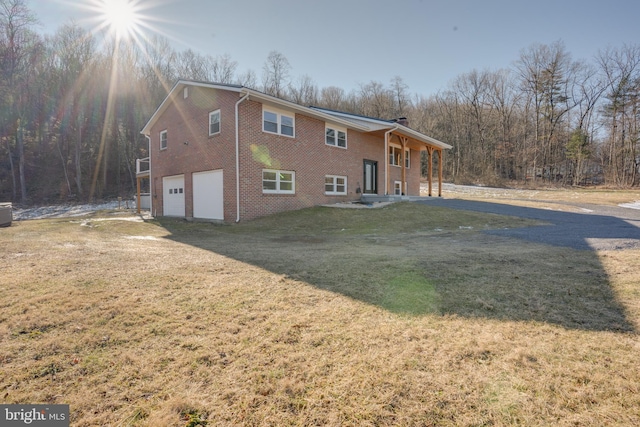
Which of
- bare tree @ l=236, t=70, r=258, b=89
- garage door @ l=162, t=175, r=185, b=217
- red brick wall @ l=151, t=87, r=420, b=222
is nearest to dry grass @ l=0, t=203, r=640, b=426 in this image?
red brick wall @ l=151, t=87, r=420, b=222

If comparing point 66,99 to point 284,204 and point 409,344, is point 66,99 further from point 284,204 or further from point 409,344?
point 409,344

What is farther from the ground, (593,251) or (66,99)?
(66,99)

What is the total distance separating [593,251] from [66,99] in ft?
127

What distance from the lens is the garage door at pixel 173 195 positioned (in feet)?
53.5

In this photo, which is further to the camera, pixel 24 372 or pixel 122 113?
pixel 122 113

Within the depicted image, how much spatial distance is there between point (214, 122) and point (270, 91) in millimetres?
27235

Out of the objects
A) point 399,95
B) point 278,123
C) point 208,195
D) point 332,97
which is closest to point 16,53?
point 208,195

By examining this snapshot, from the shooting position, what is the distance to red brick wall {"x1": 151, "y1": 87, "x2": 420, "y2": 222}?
12883 millimetres

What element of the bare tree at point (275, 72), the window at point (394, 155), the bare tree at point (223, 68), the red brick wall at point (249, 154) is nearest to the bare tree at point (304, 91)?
the bare tree at point (275, 72)

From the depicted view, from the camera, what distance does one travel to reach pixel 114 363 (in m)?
2.14

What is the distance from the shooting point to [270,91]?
38781 mm

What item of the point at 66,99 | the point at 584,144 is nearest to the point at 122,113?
the point at 66,99

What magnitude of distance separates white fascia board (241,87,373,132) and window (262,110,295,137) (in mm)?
382

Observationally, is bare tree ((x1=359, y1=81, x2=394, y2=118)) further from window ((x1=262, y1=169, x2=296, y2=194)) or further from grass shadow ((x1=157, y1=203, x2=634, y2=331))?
grass shadow ((x1=157, y1=203, x2=634, y2=331))
